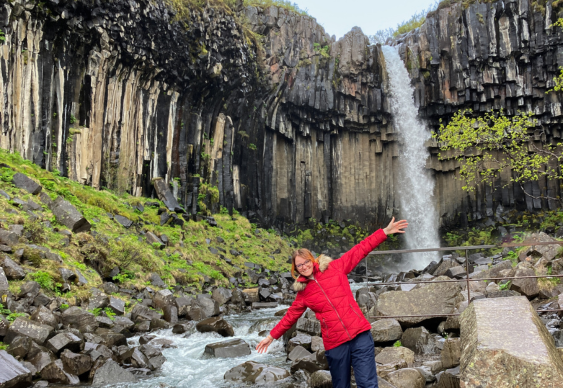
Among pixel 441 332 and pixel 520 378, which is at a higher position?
pixel 520 378

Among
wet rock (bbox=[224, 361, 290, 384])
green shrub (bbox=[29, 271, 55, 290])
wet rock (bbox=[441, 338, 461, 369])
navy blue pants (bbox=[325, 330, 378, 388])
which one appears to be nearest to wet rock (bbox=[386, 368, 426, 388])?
wet rock (bbox=[441, 338, 461, 369])

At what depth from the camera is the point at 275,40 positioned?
1195 inches

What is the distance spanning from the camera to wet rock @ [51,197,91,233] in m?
12.3

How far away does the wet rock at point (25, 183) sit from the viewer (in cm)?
1255

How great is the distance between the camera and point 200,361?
8375 millimetres

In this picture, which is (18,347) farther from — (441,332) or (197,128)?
(197,128)

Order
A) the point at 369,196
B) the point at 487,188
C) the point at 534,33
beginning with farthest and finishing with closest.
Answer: the point at 369,196
the point at 487,188
the point at 534,33

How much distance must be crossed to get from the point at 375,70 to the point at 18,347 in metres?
29.8

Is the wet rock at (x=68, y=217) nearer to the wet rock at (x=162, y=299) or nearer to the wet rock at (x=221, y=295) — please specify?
the wet rock at (x=162, y=299)

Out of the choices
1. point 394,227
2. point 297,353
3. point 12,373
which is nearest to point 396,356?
point 297,353


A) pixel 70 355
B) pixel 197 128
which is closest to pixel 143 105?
pixel 197 128

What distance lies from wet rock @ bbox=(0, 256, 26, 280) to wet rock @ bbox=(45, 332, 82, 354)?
2.44 metres

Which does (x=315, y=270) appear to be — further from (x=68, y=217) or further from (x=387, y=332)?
(x=68, y=217)

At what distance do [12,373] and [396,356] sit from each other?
18.2 ft
